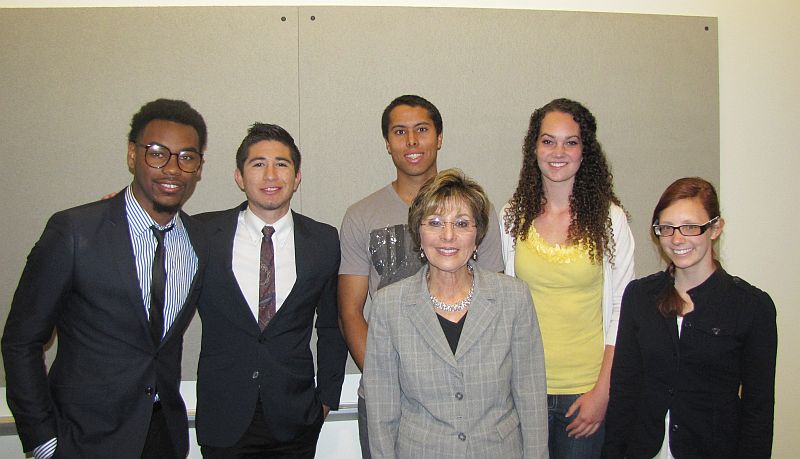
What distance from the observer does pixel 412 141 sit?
233 centimetres

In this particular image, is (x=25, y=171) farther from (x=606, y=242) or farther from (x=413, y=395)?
(x=606, y=242)

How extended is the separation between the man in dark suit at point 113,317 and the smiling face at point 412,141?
84cm

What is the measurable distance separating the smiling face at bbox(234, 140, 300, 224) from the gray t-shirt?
0.31 meters

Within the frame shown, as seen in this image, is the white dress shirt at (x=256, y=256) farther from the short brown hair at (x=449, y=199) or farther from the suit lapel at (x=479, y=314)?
the suit lapel at (x=479, y=314)

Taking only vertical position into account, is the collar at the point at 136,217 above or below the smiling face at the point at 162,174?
below

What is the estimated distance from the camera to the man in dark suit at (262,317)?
208 centimetres

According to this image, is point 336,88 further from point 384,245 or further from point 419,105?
point 384,245

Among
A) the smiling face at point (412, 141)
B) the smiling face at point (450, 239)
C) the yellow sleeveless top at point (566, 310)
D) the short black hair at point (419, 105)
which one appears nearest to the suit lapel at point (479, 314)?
the smiling face at point (450, 239)

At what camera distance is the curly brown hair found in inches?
82.6

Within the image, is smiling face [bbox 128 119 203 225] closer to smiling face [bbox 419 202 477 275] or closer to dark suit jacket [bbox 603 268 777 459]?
smiling face [bbox 419 202 477 275]

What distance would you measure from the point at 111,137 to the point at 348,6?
4.67 ft

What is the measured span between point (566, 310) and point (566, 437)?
1.63 ft

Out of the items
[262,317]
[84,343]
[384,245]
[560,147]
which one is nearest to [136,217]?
[84,343]

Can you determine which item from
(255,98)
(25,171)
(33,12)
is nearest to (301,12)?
(255,98)
